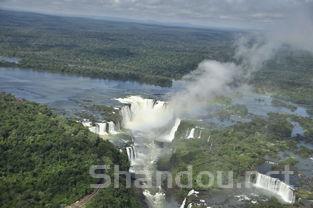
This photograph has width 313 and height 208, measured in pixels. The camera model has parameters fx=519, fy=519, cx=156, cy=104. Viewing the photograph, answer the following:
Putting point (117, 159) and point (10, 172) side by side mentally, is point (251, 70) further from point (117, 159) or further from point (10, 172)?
point (10, 172)

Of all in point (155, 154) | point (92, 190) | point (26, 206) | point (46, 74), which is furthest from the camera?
point (46, 74)

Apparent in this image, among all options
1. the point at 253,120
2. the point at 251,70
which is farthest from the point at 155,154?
the point at 251,70

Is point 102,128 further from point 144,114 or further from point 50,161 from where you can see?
point 50,161

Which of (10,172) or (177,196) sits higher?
(10,172)

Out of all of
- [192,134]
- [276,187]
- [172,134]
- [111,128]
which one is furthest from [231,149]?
[111,128]

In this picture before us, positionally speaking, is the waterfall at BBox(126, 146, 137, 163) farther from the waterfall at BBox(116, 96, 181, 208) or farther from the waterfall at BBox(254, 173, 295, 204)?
the waterfall at BBox(254, 173, 295, 204)

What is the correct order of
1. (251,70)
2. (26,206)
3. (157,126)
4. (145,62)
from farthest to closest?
1. (145,62)
2. (251,70)
3. (157,126)
4. (26,206)

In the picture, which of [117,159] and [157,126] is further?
[157,126]
